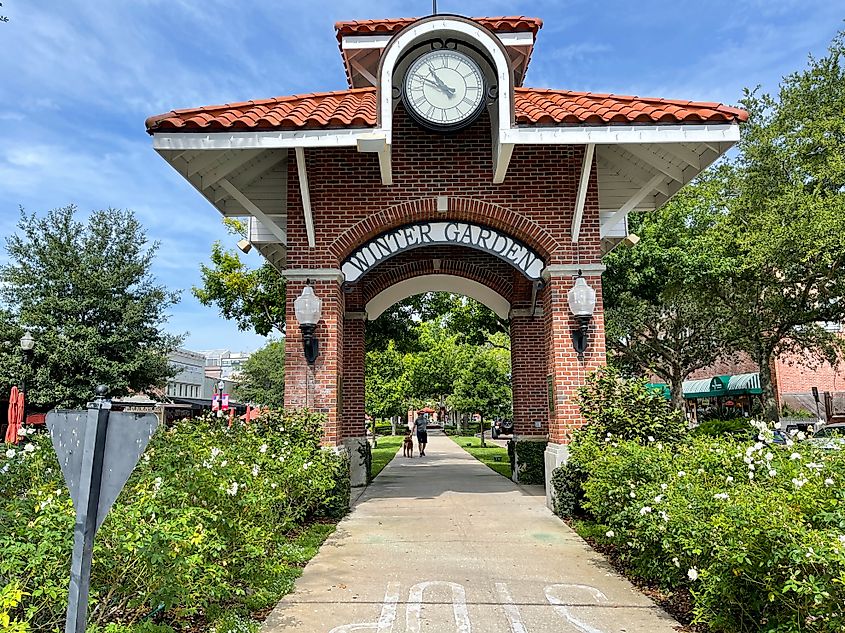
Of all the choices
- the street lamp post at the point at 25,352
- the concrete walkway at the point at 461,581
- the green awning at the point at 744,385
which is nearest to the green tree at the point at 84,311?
the street lamp post at the point at 25,352

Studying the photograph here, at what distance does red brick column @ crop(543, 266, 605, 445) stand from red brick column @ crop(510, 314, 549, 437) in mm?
3722

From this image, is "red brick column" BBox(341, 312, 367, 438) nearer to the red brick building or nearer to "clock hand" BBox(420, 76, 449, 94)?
the red brick building

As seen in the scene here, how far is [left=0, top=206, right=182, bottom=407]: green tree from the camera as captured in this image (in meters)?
23.9

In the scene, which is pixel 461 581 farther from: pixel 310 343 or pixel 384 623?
pixel 310 343

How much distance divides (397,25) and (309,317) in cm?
537

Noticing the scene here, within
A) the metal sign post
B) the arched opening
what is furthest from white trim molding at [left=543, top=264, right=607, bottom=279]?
the metal sign post

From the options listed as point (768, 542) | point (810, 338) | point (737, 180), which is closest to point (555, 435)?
point (768, 542)

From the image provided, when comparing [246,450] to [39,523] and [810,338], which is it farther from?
[810,338]

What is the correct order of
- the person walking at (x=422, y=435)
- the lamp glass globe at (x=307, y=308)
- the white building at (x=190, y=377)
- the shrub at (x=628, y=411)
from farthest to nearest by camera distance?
the white building at (x=190, y=377) → the person walking at (x=422, y=435) → the lamp glass globe at (x=307, y=308) → the shrub at (x=628, y=411)

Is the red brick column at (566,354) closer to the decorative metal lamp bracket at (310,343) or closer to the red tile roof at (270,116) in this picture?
the decorative metal lamp bracket at (310,343)

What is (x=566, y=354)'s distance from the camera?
9578mm

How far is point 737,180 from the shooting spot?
21.6 m

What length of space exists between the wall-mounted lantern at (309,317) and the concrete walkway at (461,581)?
2497 millimetres

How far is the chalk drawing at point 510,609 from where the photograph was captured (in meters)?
4.62
